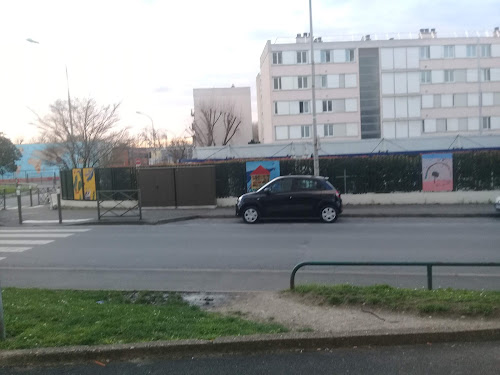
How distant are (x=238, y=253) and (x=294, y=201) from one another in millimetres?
6220

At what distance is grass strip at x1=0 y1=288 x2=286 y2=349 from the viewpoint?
5223mm

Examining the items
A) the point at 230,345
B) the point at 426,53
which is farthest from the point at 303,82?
the point at 230,345

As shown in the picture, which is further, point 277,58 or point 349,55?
point 349,55

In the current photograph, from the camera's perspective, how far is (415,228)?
1584 centimetres

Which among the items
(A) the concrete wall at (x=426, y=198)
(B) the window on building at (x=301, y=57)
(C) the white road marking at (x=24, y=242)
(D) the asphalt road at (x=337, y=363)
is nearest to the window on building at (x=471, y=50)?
(B) the window on building at (x=301, y=57)

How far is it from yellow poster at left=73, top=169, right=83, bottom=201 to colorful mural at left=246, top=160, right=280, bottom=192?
8437 mm

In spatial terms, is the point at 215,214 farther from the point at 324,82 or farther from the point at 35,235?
the point at 324,82

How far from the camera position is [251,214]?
18031mm

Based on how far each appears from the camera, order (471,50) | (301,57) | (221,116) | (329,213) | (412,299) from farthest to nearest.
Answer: (221,116) < (471,50) < (301,57) < (329,213) < (412,299)

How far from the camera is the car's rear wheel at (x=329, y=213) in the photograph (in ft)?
58.2

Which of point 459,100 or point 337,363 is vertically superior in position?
point 459,100

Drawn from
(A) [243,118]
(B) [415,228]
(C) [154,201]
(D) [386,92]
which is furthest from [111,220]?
(A) [243,118]

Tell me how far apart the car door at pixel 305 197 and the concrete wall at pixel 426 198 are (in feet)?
17.4

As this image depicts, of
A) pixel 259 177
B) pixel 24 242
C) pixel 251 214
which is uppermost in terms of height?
pixel 259 177
